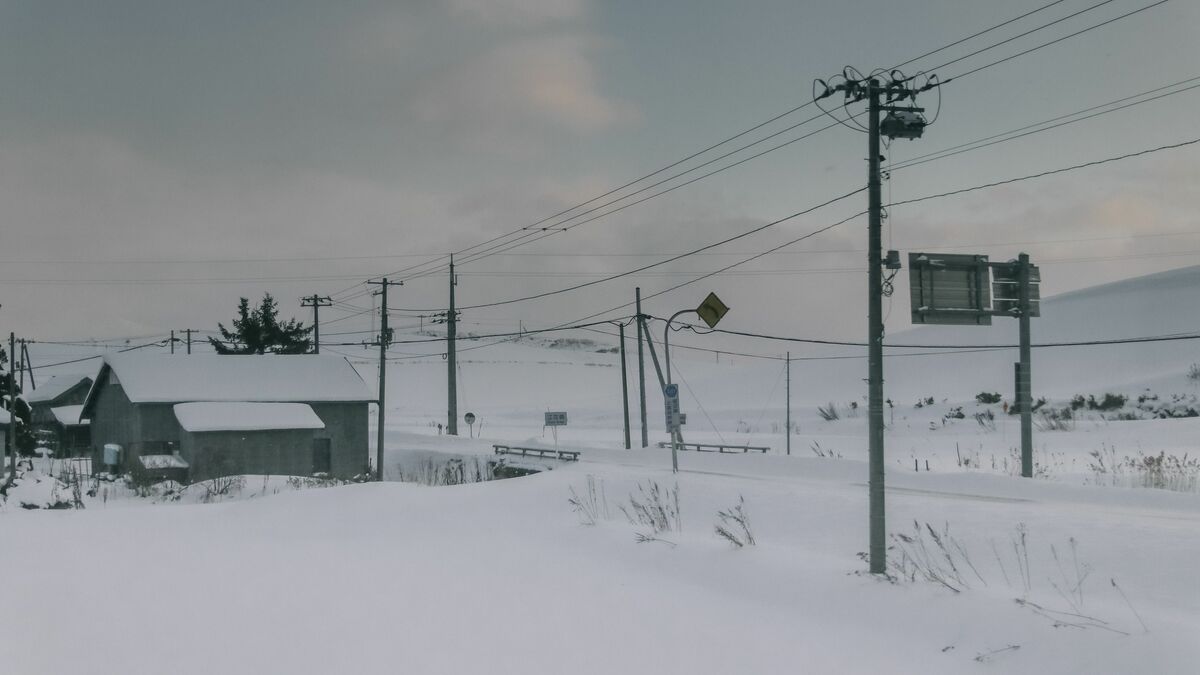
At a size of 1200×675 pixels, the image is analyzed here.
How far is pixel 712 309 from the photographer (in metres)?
30.4

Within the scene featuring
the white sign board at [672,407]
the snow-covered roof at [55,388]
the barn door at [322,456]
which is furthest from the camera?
the snow-covered roof at [55,388]

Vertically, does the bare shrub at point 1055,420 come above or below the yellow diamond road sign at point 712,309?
below

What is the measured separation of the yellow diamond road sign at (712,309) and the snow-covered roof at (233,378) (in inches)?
877

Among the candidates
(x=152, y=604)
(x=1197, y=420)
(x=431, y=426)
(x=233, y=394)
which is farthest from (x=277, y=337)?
(x=152, y=604)

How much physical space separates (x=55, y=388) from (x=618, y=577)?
70.2 metres

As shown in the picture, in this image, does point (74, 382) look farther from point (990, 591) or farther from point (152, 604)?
point (990, 591)

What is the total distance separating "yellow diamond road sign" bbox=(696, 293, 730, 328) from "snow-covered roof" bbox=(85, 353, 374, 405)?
2226 centimetres

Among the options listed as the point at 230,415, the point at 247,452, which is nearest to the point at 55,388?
the point at 230,415

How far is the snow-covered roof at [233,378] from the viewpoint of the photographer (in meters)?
43.8

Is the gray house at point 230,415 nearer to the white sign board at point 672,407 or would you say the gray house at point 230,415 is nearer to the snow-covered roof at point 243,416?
the snow-covered roof at point 243,416

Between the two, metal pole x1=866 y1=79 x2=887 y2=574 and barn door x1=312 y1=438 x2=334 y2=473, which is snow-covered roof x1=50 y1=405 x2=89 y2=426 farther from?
metal pole x1=866 y1=79 x2=887 y2=574

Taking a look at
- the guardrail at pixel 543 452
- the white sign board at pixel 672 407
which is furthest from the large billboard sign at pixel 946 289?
the guardrail at pixel 543 452

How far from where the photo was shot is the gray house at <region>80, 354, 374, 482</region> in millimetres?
40531

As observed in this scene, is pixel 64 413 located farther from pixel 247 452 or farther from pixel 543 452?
pixel 543 452
